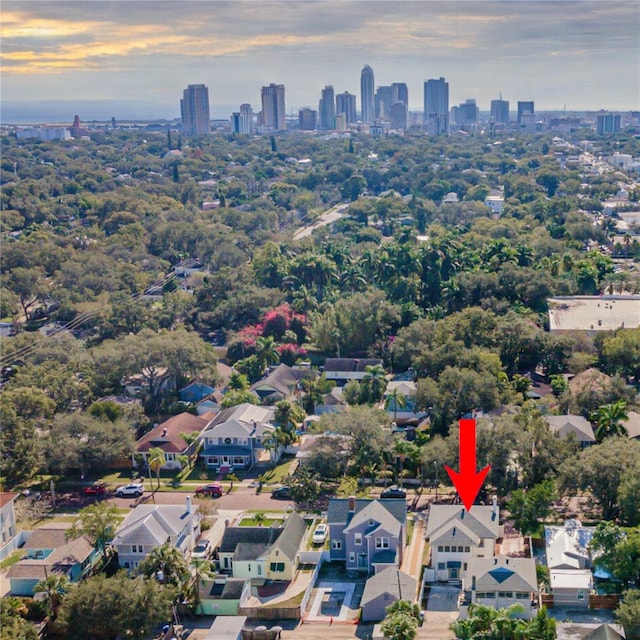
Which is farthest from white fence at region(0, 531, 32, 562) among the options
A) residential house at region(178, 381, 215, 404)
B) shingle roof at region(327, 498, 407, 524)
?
residential house at region(178, 381, 215, 404)

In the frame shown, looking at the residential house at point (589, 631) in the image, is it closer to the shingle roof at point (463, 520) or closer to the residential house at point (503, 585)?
the residential house at point (503, 585)

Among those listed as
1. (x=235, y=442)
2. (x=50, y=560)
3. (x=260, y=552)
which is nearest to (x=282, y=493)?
(x=235, y=442)

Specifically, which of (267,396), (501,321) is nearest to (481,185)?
(501,321)

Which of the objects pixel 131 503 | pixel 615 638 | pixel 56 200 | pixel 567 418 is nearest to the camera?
pixel 615 638

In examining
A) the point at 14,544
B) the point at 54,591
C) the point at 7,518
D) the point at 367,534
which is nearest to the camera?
the point at 54,591

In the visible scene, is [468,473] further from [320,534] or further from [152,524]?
[152,524]

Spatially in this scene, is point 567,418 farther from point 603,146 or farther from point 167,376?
point 603,146

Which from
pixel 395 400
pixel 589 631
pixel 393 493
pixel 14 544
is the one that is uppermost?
pixel 395 400
